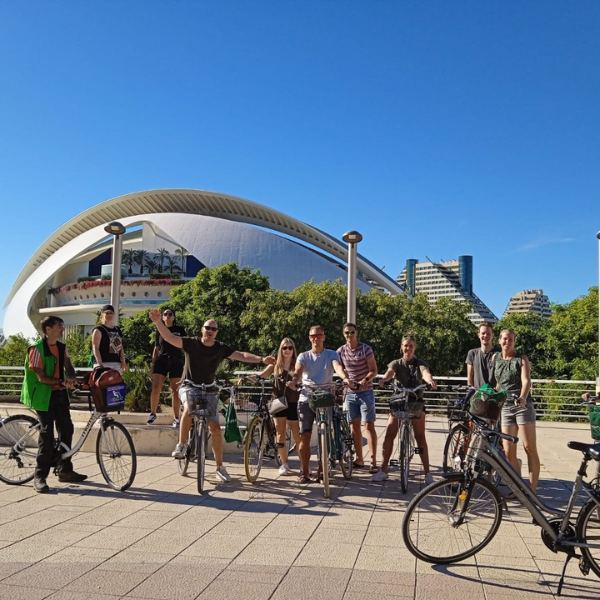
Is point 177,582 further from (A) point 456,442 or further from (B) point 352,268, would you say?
(B) point 352,268

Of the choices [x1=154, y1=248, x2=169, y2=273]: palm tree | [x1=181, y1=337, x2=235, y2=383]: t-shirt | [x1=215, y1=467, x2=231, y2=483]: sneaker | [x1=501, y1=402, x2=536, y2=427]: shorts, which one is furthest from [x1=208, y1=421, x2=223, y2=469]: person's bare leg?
[x1=154, y1=248, x2=169, y2=273]: palm tree

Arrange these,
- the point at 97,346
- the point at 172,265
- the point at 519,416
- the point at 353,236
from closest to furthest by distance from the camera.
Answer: the point at 519,416, the point at 97,346, the point at 353,236, the point at 172,265

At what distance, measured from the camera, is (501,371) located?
5.36 m

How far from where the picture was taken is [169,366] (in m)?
7.33

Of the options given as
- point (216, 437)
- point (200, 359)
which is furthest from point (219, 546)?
point (200, 359)

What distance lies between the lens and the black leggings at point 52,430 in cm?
539

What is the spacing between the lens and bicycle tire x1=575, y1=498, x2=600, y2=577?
3217 millimetres

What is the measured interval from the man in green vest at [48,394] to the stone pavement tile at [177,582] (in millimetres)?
2438

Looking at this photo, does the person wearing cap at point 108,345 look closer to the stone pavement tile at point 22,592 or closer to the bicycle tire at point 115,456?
the bicycle tire at point 115,456

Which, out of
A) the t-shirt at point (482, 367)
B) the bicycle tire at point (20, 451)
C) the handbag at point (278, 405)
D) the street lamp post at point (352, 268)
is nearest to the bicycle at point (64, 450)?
the bicycle tire at point (20, 451)

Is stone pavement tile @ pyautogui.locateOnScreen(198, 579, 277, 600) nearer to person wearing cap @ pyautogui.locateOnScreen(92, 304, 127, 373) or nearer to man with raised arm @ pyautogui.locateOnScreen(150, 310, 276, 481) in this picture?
man with raised arm @ pyautogui.locateOnScreen(150, 310, 276, 481)

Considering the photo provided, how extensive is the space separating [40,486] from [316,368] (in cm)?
268

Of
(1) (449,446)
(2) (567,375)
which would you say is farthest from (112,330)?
(2) (567,375)

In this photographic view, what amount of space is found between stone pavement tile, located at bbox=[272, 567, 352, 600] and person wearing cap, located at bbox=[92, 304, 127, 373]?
380 centimetres
